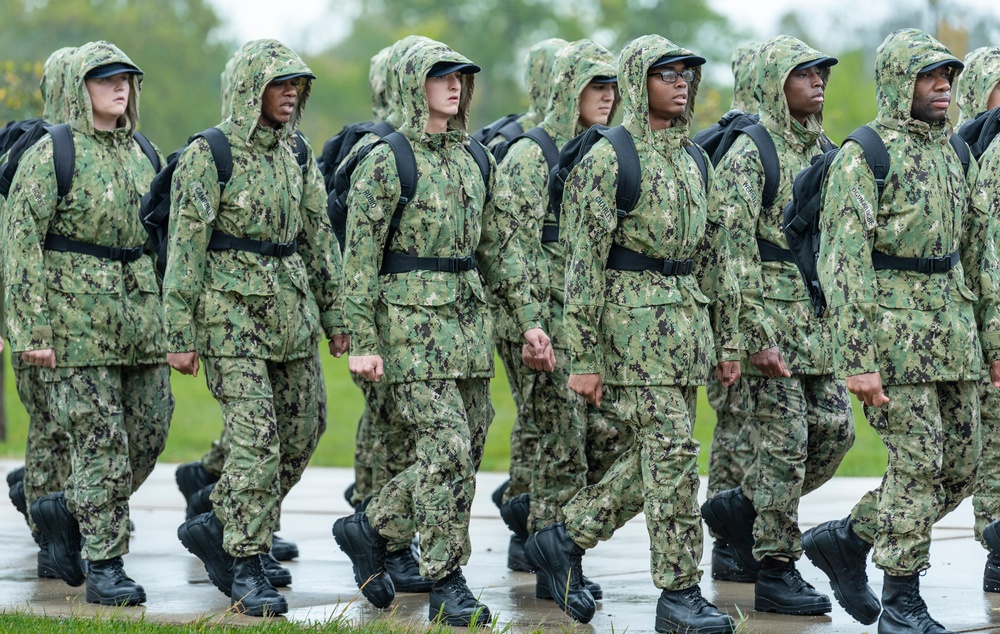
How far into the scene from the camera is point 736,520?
28.2 ft

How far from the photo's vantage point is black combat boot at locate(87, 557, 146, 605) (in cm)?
819

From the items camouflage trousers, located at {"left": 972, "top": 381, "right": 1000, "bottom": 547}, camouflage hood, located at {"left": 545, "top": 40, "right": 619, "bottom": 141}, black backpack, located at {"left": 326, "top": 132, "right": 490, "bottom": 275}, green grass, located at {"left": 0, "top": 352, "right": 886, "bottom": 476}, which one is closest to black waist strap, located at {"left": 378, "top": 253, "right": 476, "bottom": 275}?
black backpack, located at {"left": 326, "top": 132, "right": 490, "bottom": 275}

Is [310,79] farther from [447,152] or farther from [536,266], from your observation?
[536,266]

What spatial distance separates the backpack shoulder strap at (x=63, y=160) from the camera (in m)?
8.52

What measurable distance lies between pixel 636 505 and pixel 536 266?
1848 millimetres

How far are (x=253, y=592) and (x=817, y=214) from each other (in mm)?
3145

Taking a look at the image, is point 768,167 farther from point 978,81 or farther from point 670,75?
point 978,81

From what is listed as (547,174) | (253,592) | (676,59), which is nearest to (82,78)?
(547,174)

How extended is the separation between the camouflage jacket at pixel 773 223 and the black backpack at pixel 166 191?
7.41 ft

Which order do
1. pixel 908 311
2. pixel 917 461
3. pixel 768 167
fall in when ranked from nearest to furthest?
pixel 917 461
pixel 908 311
pixel 768 167

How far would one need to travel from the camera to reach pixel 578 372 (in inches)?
292

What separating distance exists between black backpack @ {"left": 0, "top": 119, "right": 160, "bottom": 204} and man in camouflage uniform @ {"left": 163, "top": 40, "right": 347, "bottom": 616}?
0.71m

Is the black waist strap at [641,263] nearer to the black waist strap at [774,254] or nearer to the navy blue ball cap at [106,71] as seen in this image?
the black waist strap at [774,254]

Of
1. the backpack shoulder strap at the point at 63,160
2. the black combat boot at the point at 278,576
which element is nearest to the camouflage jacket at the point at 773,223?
the black combat boot at the point at 278,576
